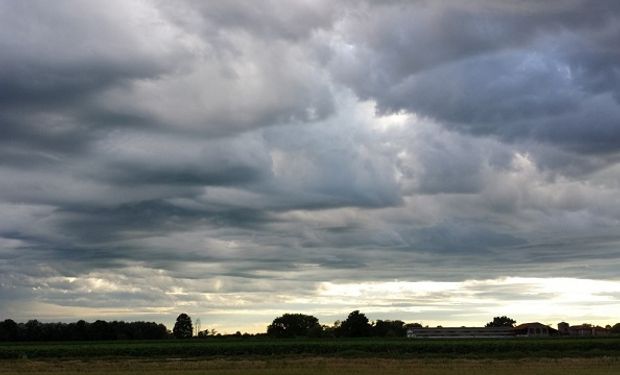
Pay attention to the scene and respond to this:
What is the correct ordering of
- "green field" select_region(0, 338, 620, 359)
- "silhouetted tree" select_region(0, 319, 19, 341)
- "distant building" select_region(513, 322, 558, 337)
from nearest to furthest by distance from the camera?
"green field" select_region(0, 338, 620, 359) < "silhouetted tree" select_region(0, 319, 19, 341) < "distant building" select_region(513, 322, 558, 337)

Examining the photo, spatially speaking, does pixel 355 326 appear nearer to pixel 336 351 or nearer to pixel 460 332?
pixel 460 332

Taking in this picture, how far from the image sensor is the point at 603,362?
68.4 m

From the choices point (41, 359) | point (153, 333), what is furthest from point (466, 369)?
point (153, 333)

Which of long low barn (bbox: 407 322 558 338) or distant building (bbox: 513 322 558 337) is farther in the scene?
distant building (bbox: 513 322 558 337)

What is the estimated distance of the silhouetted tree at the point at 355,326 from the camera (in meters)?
186

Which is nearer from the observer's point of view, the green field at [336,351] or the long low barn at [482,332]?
the green field at [336,351]

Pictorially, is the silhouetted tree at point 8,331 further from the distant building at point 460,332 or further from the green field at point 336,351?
the distant building at point 460,332

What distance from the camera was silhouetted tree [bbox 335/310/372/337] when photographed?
609ft

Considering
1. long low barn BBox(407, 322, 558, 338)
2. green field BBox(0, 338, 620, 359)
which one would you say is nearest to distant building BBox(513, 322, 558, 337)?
long low barn BBox(407, 322, 558, 338)

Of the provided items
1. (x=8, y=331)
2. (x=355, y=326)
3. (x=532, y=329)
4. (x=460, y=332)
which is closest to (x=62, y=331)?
(x=8, y=331)

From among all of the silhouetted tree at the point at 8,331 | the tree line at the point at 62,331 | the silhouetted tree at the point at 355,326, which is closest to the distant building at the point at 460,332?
the silhouetted tree at the point at 355,326

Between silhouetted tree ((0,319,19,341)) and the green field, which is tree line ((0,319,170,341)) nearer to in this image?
silhouetted tree ((0,319,19,341))

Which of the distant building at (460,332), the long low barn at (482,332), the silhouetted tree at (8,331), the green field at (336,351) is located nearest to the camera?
the green field at (336,351)

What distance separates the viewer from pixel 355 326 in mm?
186000
